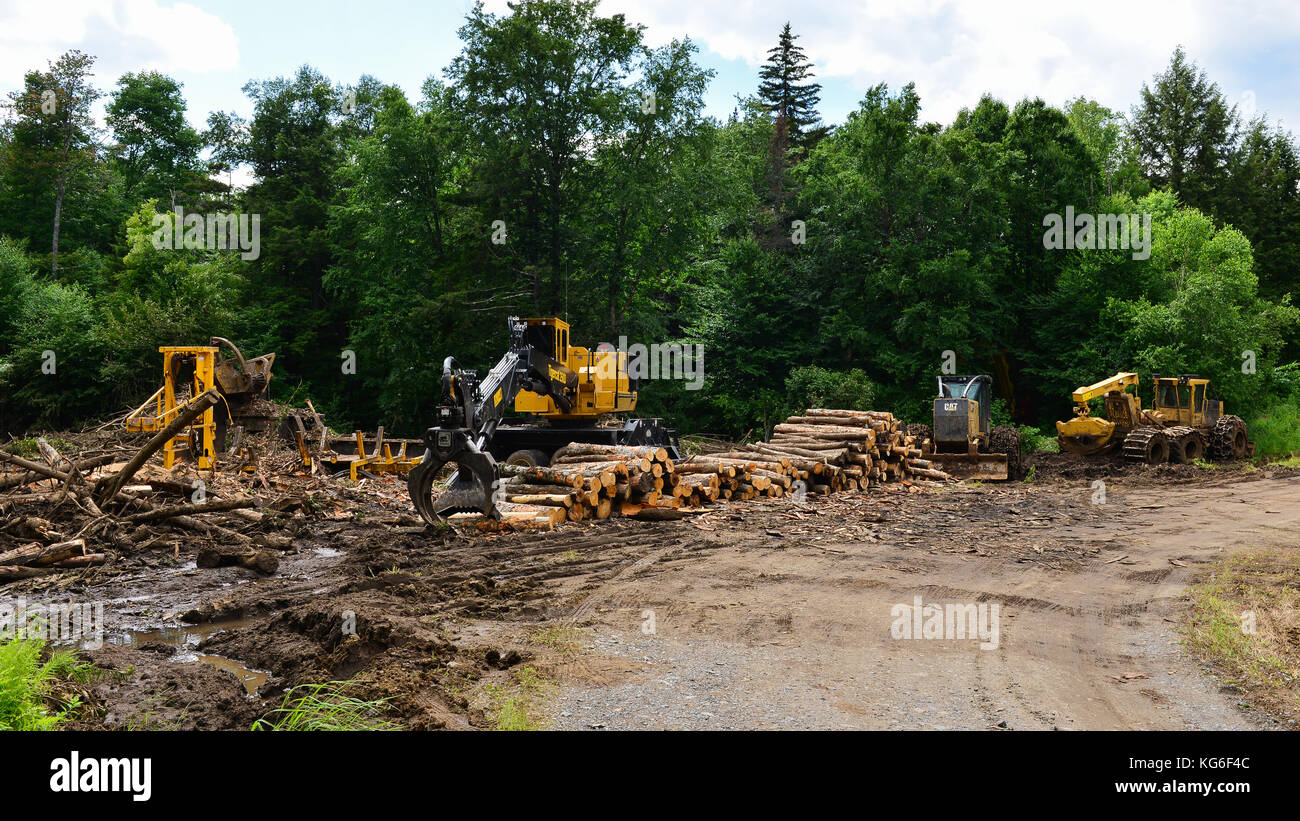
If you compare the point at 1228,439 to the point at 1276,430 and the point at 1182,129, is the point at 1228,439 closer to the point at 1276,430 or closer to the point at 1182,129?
the point at 1276,430

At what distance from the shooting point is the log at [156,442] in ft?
30.9

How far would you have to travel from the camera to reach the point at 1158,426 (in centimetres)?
2389

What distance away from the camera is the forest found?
28578 millimetres

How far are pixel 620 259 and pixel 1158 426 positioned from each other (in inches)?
670

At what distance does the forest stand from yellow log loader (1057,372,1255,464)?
11.7ft

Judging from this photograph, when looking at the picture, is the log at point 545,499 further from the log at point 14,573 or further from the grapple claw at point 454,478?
the log at point 14,573

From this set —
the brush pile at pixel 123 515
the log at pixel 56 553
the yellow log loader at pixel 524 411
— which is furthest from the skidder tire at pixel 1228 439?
the log at pixel 56 553

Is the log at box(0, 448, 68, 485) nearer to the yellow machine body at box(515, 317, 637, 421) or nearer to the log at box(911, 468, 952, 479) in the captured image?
the yellow machine body at box(515, 317, 637, 421)

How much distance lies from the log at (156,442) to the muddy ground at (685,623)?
1.16m

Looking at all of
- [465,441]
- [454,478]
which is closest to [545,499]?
[454,478]

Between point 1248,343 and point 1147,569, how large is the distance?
2345cm

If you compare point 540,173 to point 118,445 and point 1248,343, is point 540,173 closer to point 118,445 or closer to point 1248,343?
point 118,445

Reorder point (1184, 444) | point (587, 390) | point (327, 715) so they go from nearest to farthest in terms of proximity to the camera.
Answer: point (327, 715) → point (587, 390) → point (1184, 444)

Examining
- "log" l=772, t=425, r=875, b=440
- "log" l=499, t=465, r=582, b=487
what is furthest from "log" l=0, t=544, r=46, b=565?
"log" l=772, t=425, r=875, b=440
